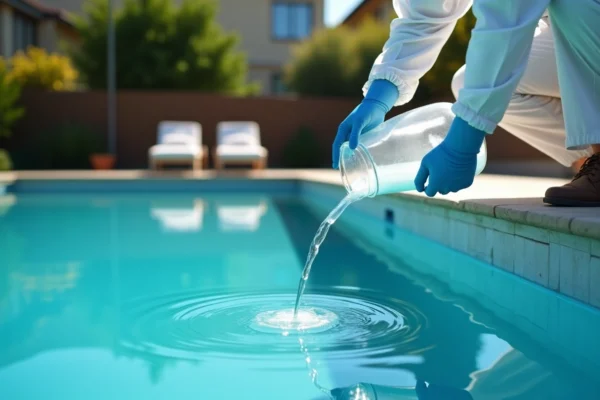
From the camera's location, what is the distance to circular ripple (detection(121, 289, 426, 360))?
7.69 ft

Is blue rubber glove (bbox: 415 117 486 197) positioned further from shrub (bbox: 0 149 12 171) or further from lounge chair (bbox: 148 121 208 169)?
shrub (bbox: 0 149 12 171)

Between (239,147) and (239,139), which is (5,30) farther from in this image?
(239,147)

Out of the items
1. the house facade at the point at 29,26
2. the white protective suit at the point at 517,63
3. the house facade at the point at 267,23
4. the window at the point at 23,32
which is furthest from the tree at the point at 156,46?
the white protective suit at the point at 517,63

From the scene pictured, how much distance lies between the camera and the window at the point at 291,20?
2355 centimetres

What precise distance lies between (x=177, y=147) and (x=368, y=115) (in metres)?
9.61

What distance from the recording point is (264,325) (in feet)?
8.69

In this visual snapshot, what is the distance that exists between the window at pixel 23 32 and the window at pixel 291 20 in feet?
23.7

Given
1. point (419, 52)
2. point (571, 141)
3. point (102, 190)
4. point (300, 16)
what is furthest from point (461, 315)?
point (300, 16)

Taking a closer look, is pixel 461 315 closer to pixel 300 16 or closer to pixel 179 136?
pixel 179 136

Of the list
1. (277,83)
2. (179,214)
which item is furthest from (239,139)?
(277,83)

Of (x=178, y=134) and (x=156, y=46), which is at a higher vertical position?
(x=156, y=46)

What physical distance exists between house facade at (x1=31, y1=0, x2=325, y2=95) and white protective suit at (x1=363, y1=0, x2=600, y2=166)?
20.3m

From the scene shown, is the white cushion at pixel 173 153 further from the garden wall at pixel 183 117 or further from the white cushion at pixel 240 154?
the garden wall at pixel 183 117

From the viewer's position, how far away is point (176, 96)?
1511 centimetres
